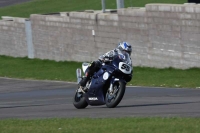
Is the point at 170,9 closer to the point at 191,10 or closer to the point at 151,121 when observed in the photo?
the point at 191,10

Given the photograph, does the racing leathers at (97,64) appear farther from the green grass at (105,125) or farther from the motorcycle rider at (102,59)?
the green grass at (105,125)

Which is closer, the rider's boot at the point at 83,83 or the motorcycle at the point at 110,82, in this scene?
the motorcycle at the point at 110,82

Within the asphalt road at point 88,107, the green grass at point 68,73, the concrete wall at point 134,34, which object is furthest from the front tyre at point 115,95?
the concrete wall at point 134,34

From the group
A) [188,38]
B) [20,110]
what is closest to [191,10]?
[188,38]

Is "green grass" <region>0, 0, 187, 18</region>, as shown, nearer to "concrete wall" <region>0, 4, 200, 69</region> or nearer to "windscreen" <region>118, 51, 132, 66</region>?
"concrete wall" <region>0, 4, 200, 69</region>

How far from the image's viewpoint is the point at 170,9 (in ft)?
92.1

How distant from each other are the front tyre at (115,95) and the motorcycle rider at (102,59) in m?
0.60

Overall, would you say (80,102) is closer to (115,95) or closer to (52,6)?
(115,95)

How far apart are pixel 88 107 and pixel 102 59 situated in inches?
72.2

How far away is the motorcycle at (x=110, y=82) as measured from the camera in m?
15.0

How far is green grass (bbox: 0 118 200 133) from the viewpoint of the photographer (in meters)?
10.6

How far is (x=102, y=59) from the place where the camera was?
603 inches

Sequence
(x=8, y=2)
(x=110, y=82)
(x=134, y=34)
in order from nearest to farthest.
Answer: (x=110, y=82) < (x=134, y=34) < (x=8, y=2)

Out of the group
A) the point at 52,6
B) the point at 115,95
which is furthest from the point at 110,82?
the point at 52,6
